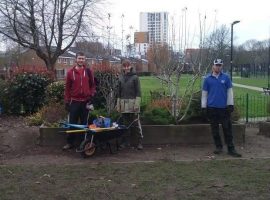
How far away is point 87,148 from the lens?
793 cm

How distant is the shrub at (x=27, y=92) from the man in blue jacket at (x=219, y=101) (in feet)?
19.2

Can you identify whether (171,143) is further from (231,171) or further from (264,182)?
(264,182)

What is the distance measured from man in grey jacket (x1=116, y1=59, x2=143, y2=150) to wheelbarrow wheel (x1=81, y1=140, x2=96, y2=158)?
1.06 metres

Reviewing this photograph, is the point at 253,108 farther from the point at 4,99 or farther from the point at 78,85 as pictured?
the point at 78,85

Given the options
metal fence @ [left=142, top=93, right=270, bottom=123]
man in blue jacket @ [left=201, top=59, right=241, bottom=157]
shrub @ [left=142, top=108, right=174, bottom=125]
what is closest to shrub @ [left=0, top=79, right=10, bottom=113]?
metal fence @ [left=142, top=93, right=270, bottom=123]

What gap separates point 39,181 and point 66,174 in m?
0.51

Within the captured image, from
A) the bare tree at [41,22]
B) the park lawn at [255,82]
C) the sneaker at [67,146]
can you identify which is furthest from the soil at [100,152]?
the park lawn at [255,82]

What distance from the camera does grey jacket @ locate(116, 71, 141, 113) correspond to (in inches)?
337

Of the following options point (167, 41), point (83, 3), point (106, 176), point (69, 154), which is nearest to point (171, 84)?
point (167, 41)

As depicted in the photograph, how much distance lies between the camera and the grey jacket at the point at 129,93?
8562 mm

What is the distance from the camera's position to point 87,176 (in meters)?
6.68

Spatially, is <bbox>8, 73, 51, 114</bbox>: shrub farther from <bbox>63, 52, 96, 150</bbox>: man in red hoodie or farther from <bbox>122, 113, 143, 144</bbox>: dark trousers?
<bbox>122, 113, 143, 144</bbox>: dark trousers

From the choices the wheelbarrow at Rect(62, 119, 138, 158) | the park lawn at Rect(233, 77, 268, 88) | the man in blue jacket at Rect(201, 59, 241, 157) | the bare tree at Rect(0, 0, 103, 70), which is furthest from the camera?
the park lawn at Rect(233, 77, 268, 88)

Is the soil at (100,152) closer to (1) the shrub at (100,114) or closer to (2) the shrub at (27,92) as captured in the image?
(1) the shrub at (100,114)
